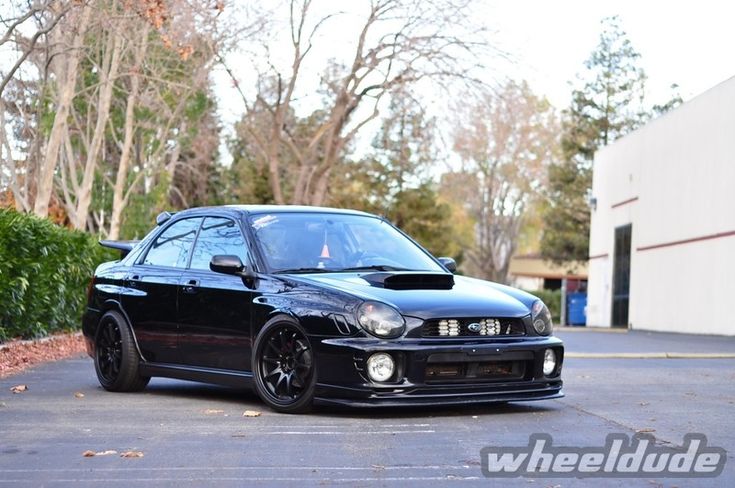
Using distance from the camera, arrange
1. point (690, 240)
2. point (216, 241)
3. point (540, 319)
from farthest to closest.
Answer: point (690, 240)
point (216, 241)
point (540, 319)

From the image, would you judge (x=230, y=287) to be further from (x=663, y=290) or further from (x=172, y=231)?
(x=663, y=290)

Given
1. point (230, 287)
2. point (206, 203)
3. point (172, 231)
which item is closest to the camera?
point (230, 287)

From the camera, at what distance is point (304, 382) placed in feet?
28.9

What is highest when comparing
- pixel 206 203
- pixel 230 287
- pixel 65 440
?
pixel 206 203

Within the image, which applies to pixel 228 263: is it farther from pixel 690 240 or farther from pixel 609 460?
pixel 690 240

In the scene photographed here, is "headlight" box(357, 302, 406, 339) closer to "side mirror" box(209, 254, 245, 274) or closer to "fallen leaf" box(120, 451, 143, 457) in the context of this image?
"side mirror" box(209, 254, 245, 274)

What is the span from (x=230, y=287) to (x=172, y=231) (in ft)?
4.85

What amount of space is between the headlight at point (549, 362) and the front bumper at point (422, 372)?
8.7 inches

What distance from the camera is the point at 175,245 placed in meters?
10.7

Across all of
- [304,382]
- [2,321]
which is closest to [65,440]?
[304,382]

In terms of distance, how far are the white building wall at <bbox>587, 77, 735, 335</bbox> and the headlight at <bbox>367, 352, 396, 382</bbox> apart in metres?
23.6

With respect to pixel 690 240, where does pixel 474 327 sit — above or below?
below

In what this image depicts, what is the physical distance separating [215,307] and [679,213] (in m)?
27.8

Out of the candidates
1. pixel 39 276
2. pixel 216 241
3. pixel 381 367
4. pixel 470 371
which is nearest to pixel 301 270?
pixel 216 241
